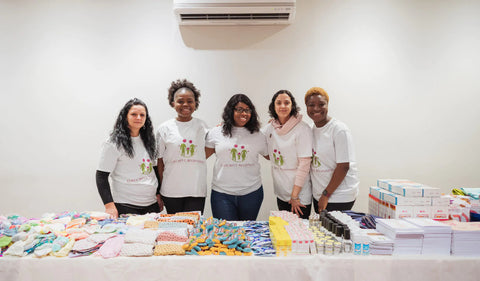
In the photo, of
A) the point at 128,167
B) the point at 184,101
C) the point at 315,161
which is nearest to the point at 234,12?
the point at 184,101

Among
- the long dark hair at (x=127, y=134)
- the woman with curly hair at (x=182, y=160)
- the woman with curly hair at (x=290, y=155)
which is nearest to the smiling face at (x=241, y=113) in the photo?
the woman with curly hair at (x=290, y=155)

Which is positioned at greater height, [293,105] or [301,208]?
[293,105]

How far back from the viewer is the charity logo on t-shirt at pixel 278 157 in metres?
2.43

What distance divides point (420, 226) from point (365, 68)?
84.9 inches

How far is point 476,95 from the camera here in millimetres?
3285

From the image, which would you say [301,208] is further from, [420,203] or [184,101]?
[184,101]

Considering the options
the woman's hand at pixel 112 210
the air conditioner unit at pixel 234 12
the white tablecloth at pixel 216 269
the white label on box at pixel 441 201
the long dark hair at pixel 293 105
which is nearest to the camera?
the white tablecloth at pixel 216 269

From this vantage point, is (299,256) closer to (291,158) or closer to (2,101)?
(291,158)

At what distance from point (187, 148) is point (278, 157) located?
0.81 m

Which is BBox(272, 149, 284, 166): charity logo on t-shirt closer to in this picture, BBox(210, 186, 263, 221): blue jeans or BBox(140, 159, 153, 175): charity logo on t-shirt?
BBox(210, 186, 263, 221): blue jeans

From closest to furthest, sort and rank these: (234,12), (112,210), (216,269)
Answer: (216,269) → (112,210) → (234,12)

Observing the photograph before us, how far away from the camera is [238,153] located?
244cm

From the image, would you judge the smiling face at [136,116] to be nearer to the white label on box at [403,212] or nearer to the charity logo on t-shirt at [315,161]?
the charity logo on t-shirt at [315,161]

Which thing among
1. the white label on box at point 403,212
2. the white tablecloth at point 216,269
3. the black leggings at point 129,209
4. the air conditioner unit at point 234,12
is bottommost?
the white tablecloth at point 216,269
